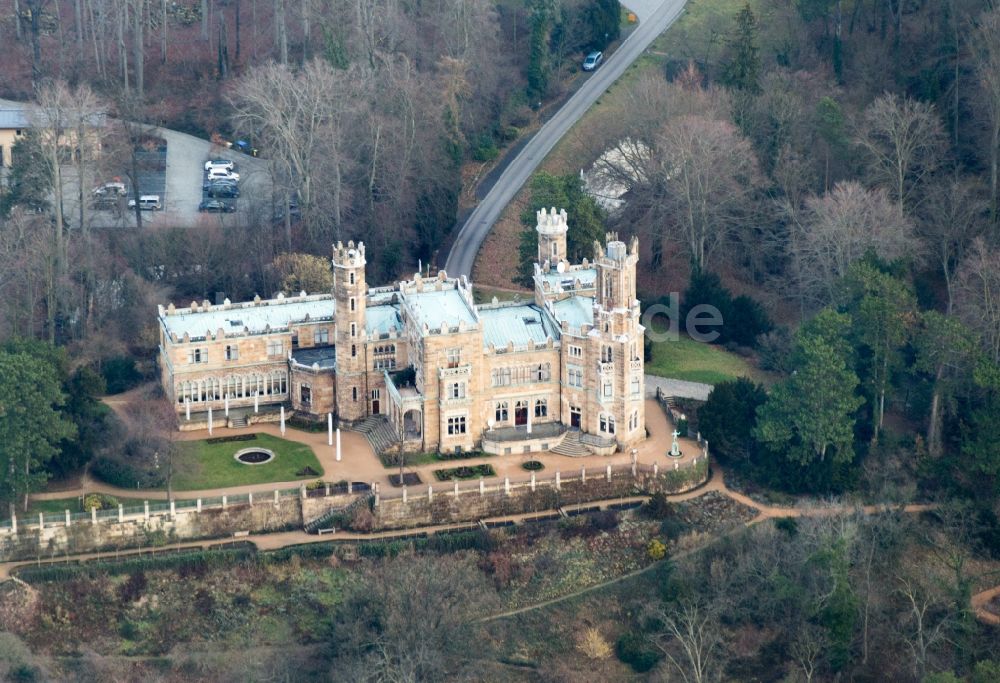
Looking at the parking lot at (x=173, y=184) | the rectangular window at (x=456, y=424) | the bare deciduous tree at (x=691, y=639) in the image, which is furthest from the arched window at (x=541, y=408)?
the parking lot at (x=173, y=184)

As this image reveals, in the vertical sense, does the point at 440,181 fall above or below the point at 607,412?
above

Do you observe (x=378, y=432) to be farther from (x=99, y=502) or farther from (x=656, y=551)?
(x=656, y=551)

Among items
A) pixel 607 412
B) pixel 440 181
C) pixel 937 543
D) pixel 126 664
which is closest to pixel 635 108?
pixel 440 181

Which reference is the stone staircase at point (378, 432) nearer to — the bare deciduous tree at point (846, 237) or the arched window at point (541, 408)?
the arched window at point (541, 408)

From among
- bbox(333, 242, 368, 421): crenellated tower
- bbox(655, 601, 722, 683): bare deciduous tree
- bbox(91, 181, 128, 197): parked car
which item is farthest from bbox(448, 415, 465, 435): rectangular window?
bbox(91, 181, 128, 197): parked car

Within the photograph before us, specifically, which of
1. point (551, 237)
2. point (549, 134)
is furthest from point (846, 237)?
point (549, 134)

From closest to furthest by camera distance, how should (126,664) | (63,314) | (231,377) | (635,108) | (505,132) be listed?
(126,664) → (231,377) → (63,314) → (635,108) → (505,132)

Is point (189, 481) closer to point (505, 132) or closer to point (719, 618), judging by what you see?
point (719, 618)
